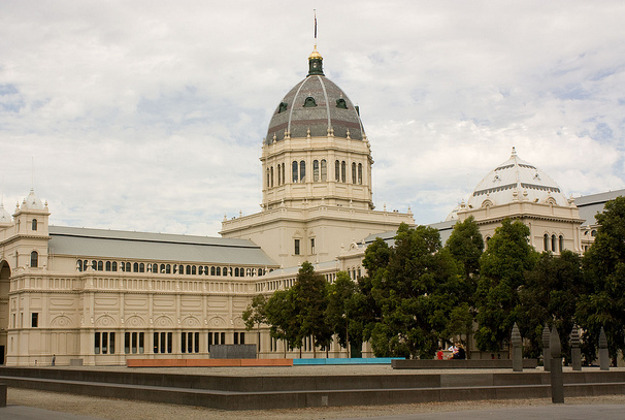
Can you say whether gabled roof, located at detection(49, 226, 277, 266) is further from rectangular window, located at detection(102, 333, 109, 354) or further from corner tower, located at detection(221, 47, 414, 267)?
rectangular window, located at detection(102, 333, 109, 354)

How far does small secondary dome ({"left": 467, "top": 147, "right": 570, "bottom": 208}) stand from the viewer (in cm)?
10688

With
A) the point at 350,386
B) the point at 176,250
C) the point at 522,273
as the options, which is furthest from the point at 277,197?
the point at 350,386

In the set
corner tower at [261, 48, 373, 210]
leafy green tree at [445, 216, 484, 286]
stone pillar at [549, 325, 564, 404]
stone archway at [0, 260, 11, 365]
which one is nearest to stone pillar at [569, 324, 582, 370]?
stone pillar at [549, 325, 564, 404]

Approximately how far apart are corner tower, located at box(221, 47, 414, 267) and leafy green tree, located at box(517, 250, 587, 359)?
65777 millimetres

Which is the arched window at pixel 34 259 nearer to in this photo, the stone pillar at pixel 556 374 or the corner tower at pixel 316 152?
the corner tower at pixel 316 152

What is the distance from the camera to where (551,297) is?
3118 inches

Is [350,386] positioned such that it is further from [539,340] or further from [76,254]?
[76,254]

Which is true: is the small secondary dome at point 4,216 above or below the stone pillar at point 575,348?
above

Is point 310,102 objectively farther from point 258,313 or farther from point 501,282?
point 501,282

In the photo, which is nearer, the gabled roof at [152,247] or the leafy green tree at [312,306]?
the leafy green tree at [312,306]

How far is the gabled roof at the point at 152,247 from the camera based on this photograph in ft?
447

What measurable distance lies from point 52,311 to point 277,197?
Result: 43.4 meters

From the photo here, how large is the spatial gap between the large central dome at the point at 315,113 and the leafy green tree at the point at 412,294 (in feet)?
198

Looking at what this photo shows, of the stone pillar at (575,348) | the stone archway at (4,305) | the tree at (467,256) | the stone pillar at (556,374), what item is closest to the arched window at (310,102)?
the stone archway at (4,305)
